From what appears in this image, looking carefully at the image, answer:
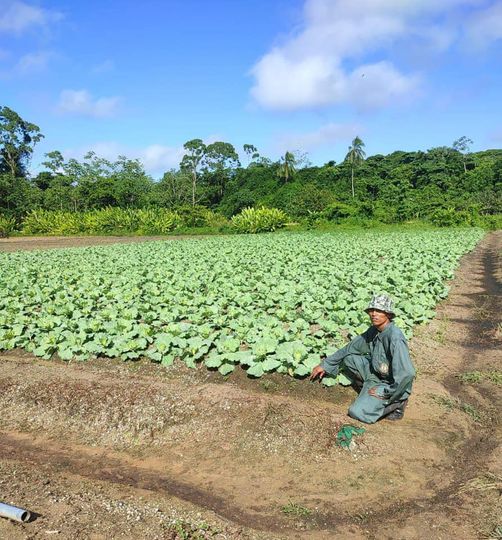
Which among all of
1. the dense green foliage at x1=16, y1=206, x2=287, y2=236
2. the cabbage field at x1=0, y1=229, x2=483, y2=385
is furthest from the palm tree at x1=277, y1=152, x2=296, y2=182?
the cabbage field at x1=0, y1=229, x2=483, y2=385

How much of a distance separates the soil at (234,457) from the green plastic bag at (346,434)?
6 centimetres

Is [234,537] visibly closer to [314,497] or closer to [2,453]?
[314,497]

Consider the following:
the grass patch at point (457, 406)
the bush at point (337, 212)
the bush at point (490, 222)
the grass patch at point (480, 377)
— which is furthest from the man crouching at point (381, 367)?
the bush at point (490, 222)

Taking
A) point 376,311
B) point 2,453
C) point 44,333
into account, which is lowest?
point 2,453

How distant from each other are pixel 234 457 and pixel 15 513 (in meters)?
2.09

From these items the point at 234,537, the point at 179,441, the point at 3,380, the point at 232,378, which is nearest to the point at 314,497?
the point at 234,537

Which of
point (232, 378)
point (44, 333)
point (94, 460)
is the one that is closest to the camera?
point (94, 460)

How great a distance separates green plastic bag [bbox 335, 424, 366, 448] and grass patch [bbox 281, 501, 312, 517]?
1.01 metres

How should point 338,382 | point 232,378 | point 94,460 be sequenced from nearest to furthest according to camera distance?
point 94,460, point 338,382, point 232,378

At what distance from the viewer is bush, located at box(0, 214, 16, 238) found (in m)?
41.9

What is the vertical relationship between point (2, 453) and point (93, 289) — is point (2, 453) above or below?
below

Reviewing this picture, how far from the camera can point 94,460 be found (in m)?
5.07

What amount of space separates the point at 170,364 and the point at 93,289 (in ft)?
18.8

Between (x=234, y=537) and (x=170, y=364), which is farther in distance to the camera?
(x=170, y=364)
